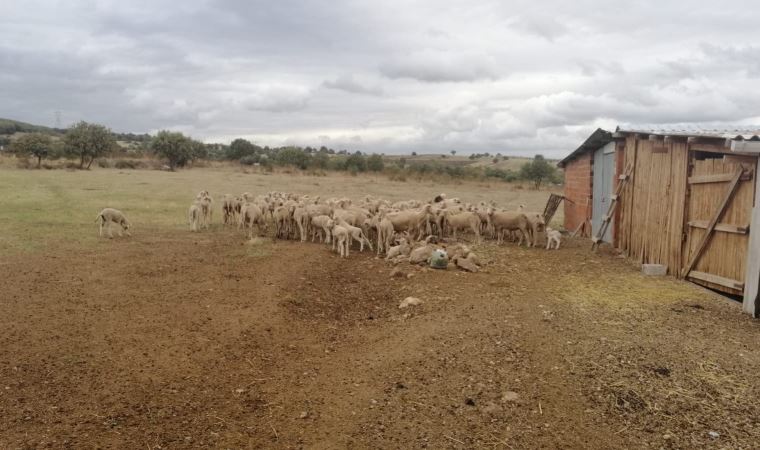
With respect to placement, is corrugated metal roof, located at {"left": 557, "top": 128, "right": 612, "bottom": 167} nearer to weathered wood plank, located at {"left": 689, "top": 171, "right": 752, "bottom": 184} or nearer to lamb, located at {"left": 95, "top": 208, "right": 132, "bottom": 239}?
weathered wood plank, located at {"left": 689, "top": 171, "right": 752, "bottom": 184}

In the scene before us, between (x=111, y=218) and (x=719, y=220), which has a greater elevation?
(x=719, y=220)

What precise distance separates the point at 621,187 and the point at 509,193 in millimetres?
24960

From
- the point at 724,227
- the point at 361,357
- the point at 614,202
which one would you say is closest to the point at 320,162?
the point at 614,202

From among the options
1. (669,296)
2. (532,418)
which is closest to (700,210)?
(669,296)

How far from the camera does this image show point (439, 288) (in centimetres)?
1067

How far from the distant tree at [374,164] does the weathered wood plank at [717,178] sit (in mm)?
45612

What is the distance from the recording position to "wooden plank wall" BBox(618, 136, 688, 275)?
11922mm

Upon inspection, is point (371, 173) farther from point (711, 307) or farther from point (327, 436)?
point (327, 436)

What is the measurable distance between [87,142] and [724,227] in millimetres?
53835

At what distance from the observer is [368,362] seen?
732 cm

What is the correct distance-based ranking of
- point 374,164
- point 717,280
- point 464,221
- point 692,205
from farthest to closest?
1. point 374,164
2. point 464,221
3. point 692,205
4. point 717,280

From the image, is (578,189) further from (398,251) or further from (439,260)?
(439,260)

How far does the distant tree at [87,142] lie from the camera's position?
51375 millimetres

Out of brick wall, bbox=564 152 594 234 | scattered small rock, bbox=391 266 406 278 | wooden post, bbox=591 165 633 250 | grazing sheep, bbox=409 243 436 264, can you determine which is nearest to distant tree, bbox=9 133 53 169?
brick wall, bbox=564 152 594 234
